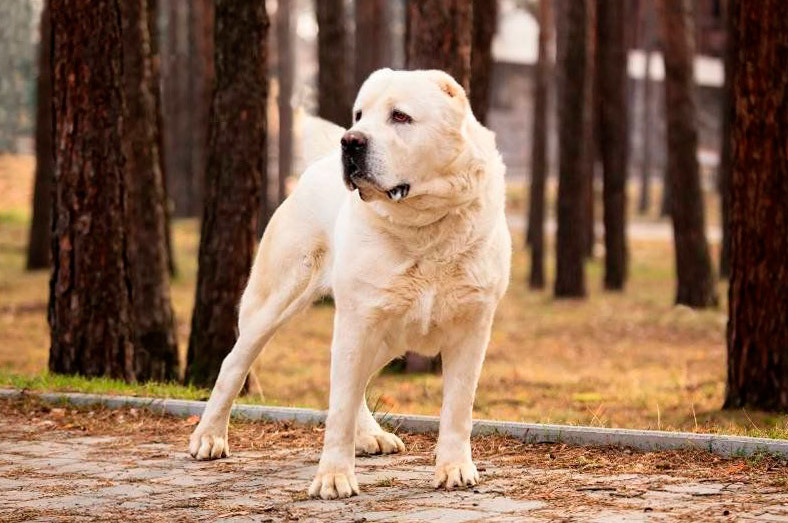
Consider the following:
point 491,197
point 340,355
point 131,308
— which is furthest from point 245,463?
point 131,308

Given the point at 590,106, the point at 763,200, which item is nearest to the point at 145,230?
the point at 763,200

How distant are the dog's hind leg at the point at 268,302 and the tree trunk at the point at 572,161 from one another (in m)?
16.7

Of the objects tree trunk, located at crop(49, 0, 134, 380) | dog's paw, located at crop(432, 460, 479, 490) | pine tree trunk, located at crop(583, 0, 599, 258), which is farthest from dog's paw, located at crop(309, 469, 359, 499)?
pine tree trunk, located at crop(583, 0, 599, 258)

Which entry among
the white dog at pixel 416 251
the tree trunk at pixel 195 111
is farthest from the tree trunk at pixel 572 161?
the white dog at pixel 416 251

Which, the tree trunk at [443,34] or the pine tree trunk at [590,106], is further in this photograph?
the pine tree trunk at [590,106]

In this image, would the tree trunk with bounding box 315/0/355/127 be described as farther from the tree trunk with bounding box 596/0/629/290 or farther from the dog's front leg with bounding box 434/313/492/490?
the dog's front leg with bounding box 434/313/492/490

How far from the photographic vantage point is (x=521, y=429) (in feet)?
25.6

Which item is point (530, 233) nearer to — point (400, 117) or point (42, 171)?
point (42, 171)

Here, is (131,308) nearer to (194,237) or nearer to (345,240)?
(345,240)

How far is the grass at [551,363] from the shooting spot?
11133 millimetres

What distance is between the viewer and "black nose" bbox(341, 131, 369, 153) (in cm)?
612

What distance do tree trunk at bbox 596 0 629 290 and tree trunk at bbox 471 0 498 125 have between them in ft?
29.4

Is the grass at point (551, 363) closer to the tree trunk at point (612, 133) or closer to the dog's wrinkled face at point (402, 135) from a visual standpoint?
the tree trunk at point (612, 133)

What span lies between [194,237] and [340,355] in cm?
2883
